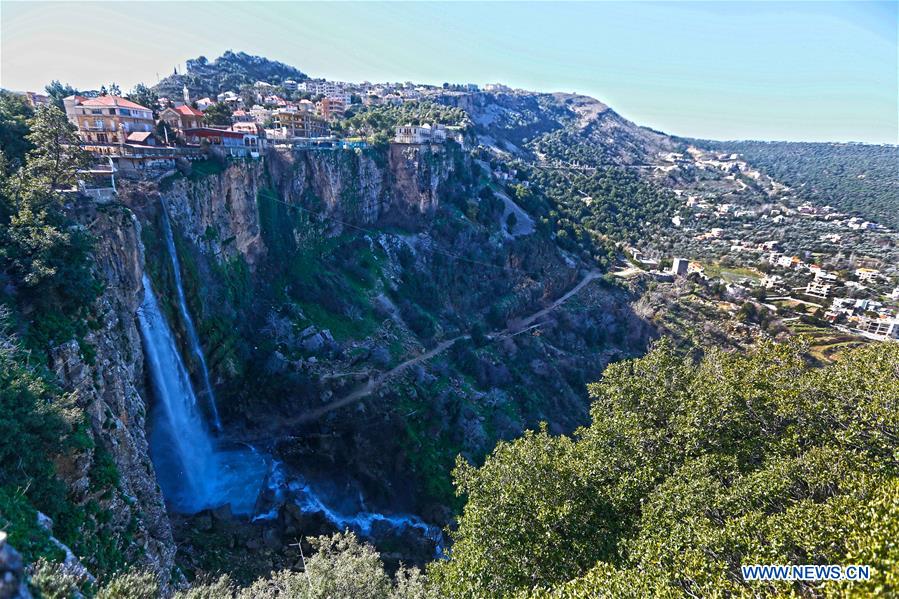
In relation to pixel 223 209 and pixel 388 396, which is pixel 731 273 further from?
pixel 223 209

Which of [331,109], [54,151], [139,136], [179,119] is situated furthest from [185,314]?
[331,109]

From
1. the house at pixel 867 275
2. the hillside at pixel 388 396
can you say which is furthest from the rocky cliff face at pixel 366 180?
the house at pixel 867 275

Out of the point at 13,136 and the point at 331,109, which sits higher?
the point at 331,109

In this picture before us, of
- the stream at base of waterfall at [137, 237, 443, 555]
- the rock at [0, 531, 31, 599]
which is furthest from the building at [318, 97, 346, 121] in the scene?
the rock at [0, 531, 31, 599]

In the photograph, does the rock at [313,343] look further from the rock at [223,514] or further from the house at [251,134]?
the house at [251,134]

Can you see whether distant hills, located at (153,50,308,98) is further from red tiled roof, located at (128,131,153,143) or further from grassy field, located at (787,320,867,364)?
grassy field, located at (787,320,867,364)
